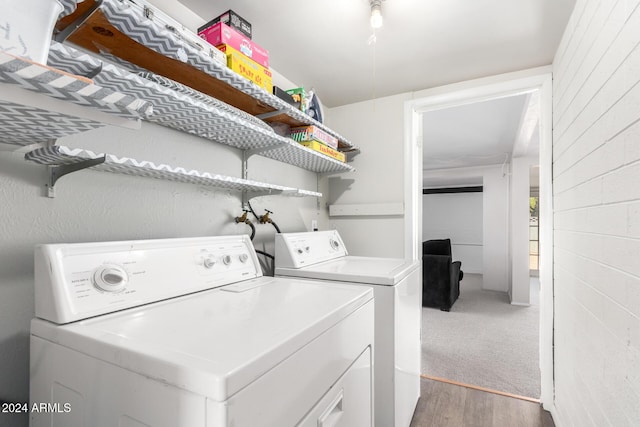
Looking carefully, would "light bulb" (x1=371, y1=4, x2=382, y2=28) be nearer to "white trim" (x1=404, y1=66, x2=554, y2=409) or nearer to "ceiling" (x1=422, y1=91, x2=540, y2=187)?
"white trim" (x1=404, y1=66, x2=554, y2=409)

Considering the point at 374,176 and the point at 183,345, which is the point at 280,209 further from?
the point at 183,345

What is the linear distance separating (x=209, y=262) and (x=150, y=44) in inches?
29.7

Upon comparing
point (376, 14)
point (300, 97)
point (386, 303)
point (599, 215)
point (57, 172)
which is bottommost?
point (386, 303)

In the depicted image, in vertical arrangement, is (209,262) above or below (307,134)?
below

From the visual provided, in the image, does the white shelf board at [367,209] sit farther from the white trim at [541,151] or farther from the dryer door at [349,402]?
the dryer door at [349,402]

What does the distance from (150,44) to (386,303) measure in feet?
4.26

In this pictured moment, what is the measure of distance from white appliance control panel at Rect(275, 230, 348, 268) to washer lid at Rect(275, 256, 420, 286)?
0.04m

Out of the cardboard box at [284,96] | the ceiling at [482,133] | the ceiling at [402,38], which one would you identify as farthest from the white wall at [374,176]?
the cardboard box at [284,96]

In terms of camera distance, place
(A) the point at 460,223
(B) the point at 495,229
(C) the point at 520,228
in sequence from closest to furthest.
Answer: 1. (C) the point at 520,228
2. (B) the point at 495,229
3. (A) the point at 460,223

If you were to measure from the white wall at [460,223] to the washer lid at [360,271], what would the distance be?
20.6 ft

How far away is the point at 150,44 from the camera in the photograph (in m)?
0.94

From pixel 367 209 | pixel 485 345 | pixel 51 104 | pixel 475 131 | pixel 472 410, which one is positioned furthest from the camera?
pixel 475 131

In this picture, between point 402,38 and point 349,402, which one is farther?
point 402,38

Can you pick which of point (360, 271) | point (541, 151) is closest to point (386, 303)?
point (360, 271)
